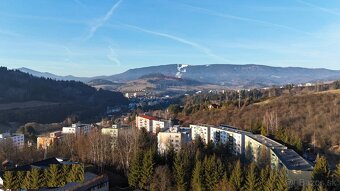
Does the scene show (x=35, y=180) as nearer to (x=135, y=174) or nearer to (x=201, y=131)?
(x=135, y=174)

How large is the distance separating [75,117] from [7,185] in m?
47.5

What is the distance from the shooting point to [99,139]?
28.8 m

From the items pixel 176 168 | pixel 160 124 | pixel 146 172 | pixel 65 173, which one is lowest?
pixel 146 172

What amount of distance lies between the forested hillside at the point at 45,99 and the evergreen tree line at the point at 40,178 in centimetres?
4570

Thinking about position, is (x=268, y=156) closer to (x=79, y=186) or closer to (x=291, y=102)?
(x=79, y=186)

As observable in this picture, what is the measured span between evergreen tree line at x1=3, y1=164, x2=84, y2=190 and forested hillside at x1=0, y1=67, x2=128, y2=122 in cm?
4570

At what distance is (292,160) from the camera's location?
926 inches

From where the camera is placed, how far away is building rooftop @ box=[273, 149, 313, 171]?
22.1 m

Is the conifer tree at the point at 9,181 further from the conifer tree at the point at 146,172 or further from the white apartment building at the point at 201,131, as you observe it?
the white apartment building at the point at 201,131

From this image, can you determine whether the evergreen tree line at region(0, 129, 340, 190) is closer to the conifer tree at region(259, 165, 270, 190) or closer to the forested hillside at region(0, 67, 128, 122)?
the conifer tree at region(259, 165, 270, 190)

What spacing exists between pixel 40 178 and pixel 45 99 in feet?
223

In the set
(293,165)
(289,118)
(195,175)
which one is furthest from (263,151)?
(289,118)

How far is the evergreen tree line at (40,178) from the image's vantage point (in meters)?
17.8

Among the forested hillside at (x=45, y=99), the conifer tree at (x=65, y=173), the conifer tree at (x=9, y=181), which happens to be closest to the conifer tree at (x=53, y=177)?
the conifer tree at (x=65, y=173)
